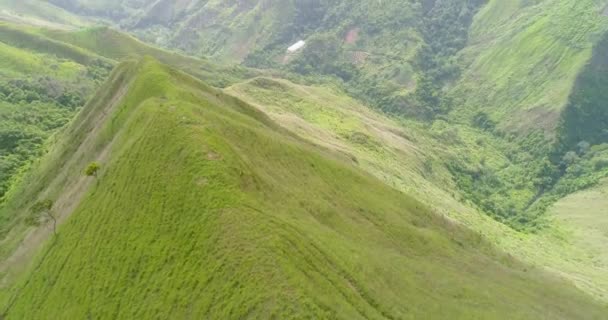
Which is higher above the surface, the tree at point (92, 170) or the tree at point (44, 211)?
the tree at point (92, 170)

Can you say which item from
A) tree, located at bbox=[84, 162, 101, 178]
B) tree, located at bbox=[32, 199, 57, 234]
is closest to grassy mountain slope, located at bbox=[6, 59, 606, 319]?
tree, located at bbox=[84, 162, 101, 178]

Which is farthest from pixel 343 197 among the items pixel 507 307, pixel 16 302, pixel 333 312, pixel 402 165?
pixel 402 165

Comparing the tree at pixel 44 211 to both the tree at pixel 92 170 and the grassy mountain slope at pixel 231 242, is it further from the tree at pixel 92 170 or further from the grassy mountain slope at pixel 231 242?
the tree at pixel 92 170

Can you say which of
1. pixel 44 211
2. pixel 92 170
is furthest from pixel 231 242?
pixel 44 211

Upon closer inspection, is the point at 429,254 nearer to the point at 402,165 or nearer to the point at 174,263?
the point at 174,263

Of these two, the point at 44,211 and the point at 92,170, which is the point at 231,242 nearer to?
the point at 92,170

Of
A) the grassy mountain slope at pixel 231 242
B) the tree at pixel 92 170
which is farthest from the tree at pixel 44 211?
the tree at pixel 92 170

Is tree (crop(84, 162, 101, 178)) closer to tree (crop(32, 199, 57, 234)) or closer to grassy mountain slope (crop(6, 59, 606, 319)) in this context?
grassy mountain slope (crop(6, 59, 606, 319))

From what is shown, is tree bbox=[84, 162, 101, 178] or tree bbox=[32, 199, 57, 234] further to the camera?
tree bbox=[32, 199, 57, 234]
